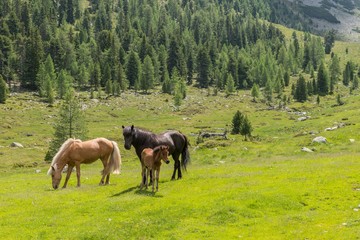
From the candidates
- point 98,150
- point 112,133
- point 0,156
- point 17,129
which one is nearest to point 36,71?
point 17,129

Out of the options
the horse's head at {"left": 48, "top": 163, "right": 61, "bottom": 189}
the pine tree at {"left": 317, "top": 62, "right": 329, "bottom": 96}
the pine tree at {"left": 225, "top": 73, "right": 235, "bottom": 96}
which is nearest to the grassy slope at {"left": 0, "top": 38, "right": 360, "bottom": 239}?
the horse's head at {"left": 48, "top": 163, "right": 61, "bottom": 189}

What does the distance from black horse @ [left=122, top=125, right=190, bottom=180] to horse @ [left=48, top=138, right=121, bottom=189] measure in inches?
110

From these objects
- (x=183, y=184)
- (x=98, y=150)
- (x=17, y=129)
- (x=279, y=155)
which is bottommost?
(x=17, y=129)

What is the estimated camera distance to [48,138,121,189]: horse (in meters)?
27.9

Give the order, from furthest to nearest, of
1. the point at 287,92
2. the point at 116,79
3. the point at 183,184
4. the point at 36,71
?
the point at 287,92, the point at 116,79, the point at 36,71, the point at 183,184

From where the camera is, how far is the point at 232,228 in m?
19.3

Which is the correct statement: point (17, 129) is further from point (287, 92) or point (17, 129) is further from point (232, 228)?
point (287, 92)

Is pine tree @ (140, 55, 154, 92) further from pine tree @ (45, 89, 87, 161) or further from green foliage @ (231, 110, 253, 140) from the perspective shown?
pine tree @ (45, 89, 87, 161)

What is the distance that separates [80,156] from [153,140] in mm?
5631

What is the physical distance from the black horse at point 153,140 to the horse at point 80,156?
2.80 meters

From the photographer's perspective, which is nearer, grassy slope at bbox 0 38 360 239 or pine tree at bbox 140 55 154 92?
grassy slope at bbox 0 38 360 239

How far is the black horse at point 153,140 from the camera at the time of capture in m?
26.2

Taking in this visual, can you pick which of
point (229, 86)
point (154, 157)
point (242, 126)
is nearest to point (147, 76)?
point (229, 86)

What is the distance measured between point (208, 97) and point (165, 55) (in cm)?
4237
